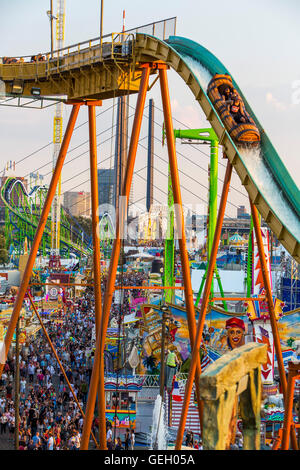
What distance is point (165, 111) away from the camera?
12.4 meters

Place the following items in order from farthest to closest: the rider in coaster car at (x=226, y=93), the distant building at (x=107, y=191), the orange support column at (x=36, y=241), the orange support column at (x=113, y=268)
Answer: the distant building at (x=107, y=191) → the orange support column at (x=36, y=241) → the orange support column at (x=113, y=268) → the rider in coaster car at (x=226, y=93)

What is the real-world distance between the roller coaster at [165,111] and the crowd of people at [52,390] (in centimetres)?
277

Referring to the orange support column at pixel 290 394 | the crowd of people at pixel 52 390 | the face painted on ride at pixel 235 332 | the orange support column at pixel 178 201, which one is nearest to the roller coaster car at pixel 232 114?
the orange support column at pixel 178 201

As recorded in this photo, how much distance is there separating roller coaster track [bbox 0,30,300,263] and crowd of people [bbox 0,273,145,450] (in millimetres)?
5120

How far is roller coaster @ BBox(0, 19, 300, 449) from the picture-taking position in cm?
1030

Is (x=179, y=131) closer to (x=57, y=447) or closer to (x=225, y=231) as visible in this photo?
(x=57, y=447)

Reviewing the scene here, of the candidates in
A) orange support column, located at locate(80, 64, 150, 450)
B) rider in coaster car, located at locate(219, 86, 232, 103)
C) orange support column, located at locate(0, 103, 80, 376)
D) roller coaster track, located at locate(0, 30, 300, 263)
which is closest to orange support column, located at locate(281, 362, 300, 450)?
roller coaster track, located at locate(0, 30, 300, 263)

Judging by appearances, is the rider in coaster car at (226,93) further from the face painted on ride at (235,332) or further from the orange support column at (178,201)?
the face painted on ride at (235,332)

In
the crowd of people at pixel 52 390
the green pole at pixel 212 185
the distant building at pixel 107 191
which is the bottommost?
the crowd of people at pixel 52 390

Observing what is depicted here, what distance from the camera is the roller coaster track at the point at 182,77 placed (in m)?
9.88

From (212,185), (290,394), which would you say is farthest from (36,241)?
(212,185)

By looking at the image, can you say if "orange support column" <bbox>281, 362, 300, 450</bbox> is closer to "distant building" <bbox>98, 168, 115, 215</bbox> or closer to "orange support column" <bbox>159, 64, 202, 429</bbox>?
"orange support column" <bbox>159, 64, 202, 429</bbox>

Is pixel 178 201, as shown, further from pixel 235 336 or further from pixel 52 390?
pixel 235 336

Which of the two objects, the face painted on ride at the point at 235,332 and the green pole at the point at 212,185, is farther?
the green pole at the point at 212,185
